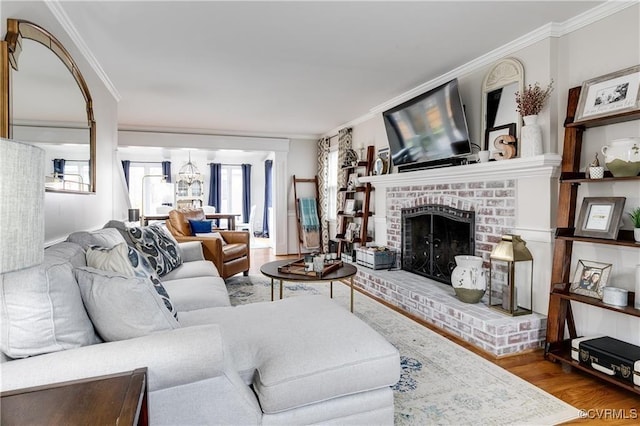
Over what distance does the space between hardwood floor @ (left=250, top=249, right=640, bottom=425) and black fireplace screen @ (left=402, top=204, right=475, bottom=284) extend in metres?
1.13

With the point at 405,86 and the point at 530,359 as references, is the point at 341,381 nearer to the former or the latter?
the point at 530,359

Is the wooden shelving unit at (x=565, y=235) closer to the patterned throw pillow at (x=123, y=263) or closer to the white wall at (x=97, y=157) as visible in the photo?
the patterned throw pillow at (x=123, y=263)

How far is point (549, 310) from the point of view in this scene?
2.65 metres

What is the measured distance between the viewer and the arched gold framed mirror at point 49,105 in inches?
71.9

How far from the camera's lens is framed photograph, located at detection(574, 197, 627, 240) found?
7.66ft

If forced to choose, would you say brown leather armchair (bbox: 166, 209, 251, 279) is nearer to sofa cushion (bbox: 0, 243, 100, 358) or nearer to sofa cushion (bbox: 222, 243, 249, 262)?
sofa cushion (bbox: 222, 243, 249, 262)

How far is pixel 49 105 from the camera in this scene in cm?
227

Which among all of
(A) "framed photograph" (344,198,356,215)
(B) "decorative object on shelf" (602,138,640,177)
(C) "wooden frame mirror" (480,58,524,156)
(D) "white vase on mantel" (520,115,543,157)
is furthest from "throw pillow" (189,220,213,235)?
(B) "decorative object on shelf" (602,138,640,177)

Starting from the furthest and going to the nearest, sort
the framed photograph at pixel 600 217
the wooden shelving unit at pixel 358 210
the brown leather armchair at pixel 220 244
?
1. the wooden shelving unit at pixel 358 210
2. the brown leather armchair at pixel 220 244
3. the framed photograph at pixel 600 217

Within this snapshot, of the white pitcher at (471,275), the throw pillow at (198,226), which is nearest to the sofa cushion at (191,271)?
the throw pillow at (198,226)

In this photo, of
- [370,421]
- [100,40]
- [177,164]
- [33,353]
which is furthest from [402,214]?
[177,164]

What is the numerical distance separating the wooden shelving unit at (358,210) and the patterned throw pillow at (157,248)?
2.83 m

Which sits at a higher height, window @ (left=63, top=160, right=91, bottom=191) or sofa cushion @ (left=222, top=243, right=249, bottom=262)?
window @ (left=63, top=160, right=91, bottom=191)

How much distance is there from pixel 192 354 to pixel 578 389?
2266 millimetres
